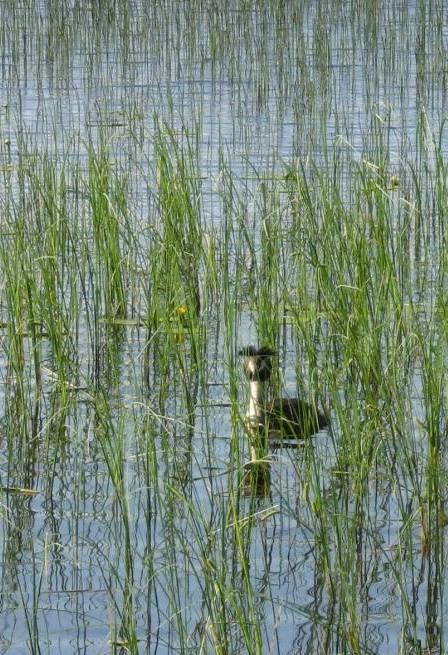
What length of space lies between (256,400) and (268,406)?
5.6 inches

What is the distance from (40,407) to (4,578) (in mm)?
1661

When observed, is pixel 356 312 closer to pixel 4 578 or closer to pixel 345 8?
pixel 4 578

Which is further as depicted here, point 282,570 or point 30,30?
point 30,30

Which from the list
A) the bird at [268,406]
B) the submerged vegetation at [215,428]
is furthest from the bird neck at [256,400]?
the submerged vegetation at [215,428]

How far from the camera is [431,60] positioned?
13.9m

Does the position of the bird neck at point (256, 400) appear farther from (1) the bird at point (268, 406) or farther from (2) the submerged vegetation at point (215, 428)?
(2) the submerged vegetation at point (215, 428)

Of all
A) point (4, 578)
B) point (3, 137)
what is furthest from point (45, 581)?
point (3, 137)

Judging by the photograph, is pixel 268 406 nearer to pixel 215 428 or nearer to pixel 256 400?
pixel 256 400

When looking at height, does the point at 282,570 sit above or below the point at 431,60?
below

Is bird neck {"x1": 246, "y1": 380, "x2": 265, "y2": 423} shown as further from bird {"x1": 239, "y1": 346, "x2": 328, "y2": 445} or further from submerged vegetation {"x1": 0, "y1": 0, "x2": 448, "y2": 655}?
submerged vegetation {"x1": 0, "y1": 0, "x2": 448, "y2": 655}

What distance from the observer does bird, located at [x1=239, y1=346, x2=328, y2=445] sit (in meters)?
5.44

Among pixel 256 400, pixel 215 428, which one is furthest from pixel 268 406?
pixel 215 428

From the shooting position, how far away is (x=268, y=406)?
578 cm

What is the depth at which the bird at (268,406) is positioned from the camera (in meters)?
5.44
